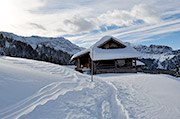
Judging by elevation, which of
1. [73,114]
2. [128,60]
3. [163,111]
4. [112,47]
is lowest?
[163,111]

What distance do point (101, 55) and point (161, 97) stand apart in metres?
11.9

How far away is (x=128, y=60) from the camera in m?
19.1

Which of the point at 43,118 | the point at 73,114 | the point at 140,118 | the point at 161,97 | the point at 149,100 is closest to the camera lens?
the point at 43,118

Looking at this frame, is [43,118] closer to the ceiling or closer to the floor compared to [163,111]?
closer to the ceiling

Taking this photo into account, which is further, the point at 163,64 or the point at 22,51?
the point at 163,64

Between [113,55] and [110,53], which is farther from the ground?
[110,53]

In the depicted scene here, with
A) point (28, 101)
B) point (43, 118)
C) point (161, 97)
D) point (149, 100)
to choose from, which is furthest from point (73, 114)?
point (161, 97)

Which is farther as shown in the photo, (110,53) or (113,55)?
(110,53)

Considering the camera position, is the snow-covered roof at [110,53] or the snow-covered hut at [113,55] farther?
the snow-covered hut at [113,55]

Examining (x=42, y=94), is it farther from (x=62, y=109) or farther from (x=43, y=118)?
(x=43, y=118)

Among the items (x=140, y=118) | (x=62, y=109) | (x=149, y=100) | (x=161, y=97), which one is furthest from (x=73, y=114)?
(x=161, y=97)

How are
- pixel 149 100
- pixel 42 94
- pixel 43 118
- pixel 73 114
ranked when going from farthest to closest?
pixel 149 100 → pixel 42 94 → pixel 73 114 → pixel 43 118

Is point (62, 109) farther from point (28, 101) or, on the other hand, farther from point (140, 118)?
point (140, 118)

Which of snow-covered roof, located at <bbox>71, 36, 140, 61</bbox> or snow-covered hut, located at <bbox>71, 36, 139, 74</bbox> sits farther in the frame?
snow-covered hut, located at <bbox>71, 36, 139, 74</bbox>
